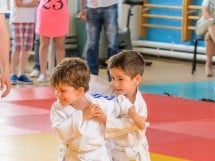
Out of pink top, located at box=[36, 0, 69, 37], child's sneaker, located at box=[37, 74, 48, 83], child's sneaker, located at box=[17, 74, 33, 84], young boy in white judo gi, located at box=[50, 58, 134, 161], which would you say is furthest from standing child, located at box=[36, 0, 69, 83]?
young boy in white judo gi, located at box=[50, 58, 134, 161]

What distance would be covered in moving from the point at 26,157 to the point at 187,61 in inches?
291

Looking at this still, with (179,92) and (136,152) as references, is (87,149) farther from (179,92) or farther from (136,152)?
(179,92)

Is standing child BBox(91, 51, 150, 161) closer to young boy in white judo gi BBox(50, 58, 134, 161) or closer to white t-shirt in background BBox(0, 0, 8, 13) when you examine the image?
young boy in white judo gi BBox(50, 58, 134, 161)

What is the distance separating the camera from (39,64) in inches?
400

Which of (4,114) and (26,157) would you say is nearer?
(26,157)

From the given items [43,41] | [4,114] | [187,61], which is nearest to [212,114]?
[4,114]

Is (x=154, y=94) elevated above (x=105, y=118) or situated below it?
below

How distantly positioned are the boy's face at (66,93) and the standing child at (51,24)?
5.82 meters

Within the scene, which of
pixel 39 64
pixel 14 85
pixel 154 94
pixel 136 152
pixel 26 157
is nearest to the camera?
pixel 136 152

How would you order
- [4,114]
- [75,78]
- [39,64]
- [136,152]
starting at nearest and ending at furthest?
1. [75,78]
2. [136,152]
3. [4,114]
4. [39,64]

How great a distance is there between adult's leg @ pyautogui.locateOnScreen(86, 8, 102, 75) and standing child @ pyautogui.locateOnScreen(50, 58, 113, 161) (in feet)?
18.0

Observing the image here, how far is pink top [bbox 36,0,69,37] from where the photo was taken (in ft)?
30.2

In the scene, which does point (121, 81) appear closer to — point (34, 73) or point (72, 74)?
point (72, 74)

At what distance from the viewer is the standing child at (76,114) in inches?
136
